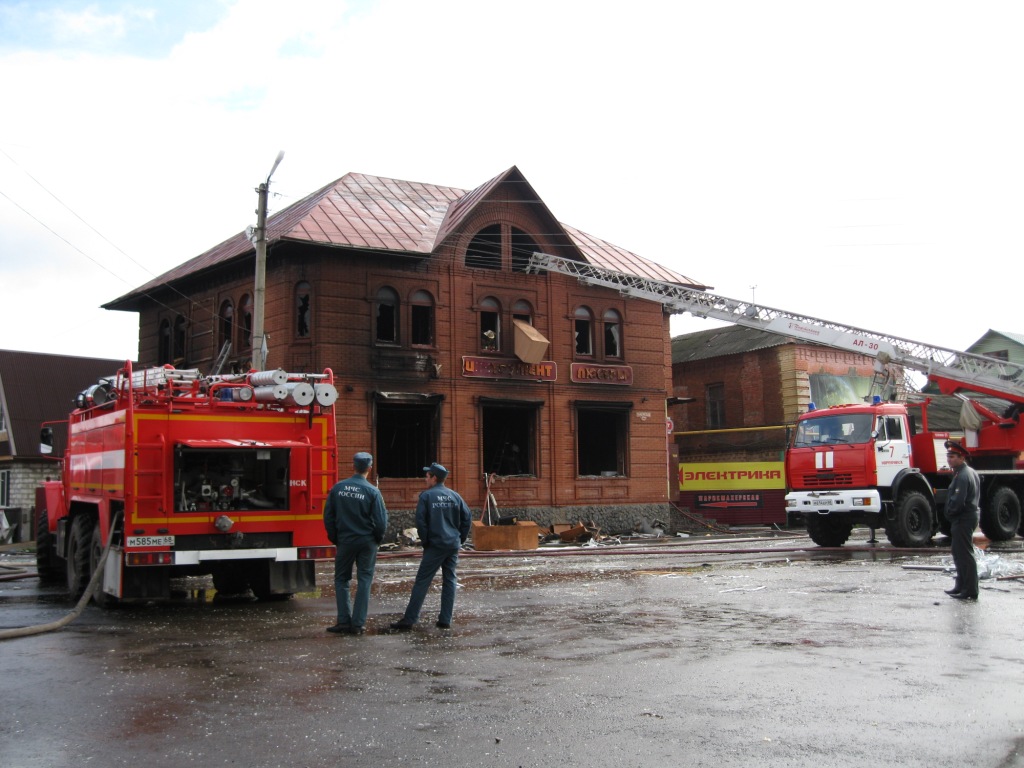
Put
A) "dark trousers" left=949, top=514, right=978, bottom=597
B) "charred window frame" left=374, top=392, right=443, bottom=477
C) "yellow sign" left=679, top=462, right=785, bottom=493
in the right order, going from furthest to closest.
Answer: "yellow sign" left=679, top=462, right=785, bottom=493 → "charred window frame" left=374, top=392, right=443, bottom=477 → "dark trousers" left=949, top=514, right=978, bottom=597

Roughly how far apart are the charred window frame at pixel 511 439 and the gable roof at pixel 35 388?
52.7ft

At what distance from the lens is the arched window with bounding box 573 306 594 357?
1253 inches

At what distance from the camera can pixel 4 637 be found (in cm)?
995

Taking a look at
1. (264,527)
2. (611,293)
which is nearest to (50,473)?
(611,293)

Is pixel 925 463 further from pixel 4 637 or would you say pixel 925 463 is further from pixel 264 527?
pixel 4 637

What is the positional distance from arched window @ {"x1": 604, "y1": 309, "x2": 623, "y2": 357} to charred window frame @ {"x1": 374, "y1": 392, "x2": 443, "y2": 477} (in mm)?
6500

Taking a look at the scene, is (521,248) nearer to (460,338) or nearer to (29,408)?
(460,338)

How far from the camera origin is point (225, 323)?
31.3 m

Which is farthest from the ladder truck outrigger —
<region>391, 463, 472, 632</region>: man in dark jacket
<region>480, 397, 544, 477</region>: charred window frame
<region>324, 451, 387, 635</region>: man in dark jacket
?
<region>324, 451, 387, 635</region>: man in dark jacket

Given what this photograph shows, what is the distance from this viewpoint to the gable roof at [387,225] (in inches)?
1105

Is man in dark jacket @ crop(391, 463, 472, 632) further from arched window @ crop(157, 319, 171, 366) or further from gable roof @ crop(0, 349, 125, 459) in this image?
gable roof @ crop(0, 349, 125, 459)

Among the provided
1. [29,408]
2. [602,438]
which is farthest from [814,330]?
[29,408]

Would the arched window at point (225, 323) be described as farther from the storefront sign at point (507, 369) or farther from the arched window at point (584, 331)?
the arched window at point (584, 331)

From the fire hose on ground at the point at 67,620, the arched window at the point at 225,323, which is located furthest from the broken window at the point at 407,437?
the fire hose on ground at the point at 67,620
